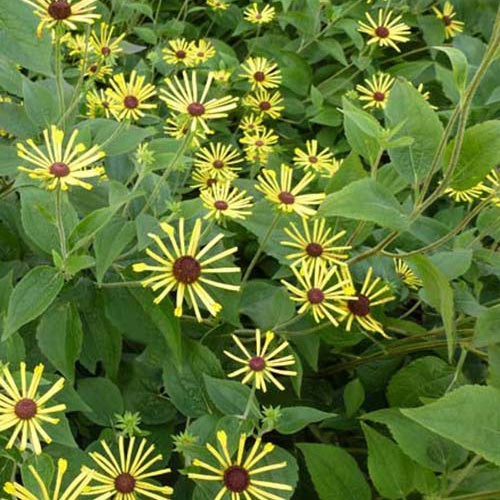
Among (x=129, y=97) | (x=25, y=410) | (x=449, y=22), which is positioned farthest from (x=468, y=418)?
(x=449, y=22)

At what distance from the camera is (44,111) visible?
1.09 meters

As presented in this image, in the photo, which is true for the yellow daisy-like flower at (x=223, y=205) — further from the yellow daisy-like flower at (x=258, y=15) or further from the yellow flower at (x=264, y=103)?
the yellow daisy-like flower at (x=258, y=15)

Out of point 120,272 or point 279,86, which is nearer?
point 120,272

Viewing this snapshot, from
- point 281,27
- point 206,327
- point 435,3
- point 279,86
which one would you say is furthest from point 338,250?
point 435,3

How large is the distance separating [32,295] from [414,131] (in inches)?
21.6

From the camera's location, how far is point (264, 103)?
1.62 meters

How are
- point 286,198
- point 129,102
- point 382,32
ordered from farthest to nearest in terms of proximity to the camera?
point 382,32 → point 129,102 → point 286,198

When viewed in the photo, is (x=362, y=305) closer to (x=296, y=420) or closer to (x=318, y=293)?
(x=318, y=293)

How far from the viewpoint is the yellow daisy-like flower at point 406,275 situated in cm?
123

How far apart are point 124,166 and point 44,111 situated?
157 millimetres

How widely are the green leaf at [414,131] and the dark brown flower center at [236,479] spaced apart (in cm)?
45

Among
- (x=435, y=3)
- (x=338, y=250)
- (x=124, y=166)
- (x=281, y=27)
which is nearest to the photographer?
(x=338, y=250)

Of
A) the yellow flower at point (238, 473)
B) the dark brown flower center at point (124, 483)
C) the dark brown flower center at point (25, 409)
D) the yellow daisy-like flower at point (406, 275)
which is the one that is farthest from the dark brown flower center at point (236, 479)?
the yellow daisy-like flower at point (406, 275)

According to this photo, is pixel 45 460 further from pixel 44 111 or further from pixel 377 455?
pixel 44 111
